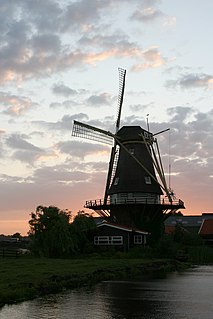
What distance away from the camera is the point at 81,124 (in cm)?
5216

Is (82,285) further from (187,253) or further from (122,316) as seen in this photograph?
(187,253)

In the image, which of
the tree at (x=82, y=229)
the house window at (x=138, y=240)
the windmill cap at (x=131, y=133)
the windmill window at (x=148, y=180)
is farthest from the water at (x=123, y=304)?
the windmill cap at (x=131, y=133)

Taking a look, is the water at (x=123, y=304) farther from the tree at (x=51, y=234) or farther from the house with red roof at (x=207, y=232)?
the house with red roof at (x=207, y=232)

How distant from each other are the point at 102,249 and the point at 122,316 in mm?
30177

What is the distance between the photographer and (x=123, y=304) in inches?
672

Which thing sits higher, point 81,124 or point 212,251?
point 81,124

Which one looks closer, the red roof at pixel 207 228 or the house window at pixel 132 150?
the house window at pixel 132 150

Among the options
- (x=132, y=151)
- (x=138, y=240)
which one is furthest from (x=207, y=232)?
(x=132, y=151)

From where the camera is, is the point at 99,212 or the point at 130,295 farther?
the point at 99,212

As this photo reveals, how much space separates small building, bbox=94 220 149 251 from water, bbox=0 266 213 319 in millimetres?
22785

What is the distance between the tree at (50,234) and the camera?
3950cm

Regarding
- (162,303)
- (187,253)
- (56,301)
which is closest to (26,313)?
(56,301)

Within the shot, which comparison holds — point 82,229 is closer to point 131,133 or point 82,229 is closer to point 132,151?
point 132,151

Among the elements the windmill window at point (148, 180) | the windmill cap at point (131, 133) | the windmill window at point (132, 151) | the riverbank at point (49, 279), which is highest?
the windmill cap at point (131, 133)
